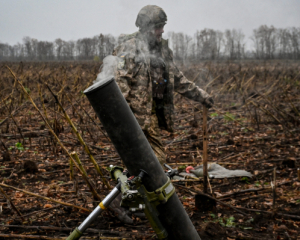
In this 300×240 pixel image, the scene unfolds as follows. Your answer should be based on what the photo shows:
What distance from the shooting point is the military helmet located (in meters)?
3.58

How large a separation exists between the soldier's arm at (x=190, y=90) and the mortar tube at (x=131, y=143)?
219 centimetres

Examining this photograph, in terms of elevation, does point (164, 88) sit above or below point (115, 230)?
above

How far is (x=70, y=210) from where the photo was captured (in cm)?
355

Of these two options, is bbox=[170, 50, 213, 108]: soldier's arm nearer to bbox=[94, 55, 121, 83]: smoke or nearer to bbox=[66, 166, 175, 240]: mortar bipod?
bbox=[94, 55, 121, 83]: smoke

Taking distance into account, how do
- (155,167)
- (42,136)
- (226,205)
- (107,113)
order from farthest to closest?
(42,136)
(226,205)
(155,167)
(107,113)

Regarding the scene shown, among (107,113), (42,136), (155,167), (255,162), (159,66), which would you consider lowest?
(255,162)

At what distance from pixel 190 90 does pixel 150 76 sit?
2.46 feet

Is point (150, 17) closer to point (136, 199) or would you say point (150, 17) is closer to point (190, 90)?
point (190, 90)

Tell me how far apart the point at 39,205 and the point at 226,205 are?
2463 mm

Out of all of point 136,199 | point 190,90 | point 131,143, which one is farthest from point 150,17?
point 136,199

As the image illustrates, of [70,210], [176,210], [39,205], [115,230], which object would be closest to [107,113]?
[176,210]

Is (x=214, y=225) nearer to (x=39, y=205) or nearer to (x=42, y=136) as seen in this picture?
(x=39, y=205)

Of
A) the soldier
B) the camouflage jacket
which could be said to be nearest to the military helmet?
the soldier

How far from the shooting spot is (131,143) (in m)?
Answer: 1.89
